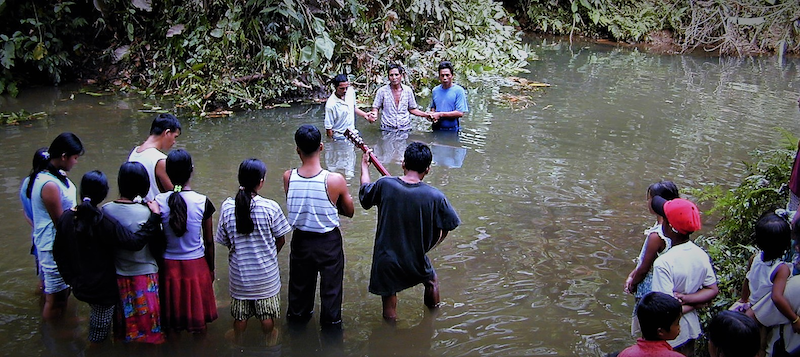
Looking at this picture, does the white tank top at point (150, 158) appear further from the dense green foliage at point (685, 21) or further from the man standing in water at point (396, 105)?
the dense green foliage at point (685, 21)

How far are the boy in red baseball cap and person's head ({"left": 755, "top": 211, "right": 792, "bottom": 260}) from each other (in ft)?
0.95

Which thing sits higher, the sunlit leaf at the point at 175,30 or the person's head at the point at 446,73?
the sunlit leaf at the point at 175,30

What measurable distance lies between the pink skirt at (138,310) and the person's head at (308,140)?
1196 millimetres

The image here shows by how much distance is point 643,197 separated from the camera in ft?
23.2

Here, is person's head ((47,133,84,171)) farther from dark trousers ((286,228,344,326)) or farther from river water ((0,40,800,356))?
dark trousers ((286,228,344,326))

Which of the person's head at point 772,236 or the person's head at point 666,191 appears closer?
the person's head at point 772,236

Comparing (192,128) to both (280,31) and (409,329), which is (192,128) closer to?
(280,31)

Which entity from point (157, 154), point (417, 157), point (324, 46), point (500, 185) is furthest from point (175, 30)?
point (417, 157)

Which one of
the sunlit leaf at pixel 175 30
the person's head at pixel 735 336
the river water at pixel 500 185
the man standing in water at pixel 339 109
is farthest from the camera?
the sunlit leaf at pixel 175 30

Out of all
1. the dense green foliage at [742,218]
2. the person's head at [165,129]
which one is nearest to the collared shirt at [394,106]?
the dense green foliage at [742,218]

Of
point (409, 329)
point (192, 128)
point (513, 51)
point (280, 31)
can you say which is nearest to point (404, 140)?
point (192, 128)

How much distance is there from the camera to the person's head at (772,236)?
10.7 feet

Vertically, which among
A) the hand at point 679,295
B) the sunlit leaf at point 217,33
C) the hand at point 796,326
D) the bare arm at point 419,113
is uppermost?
the sunlit leaf at point 217,33

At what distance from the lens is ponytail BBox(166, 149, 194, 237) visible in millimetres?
3775
